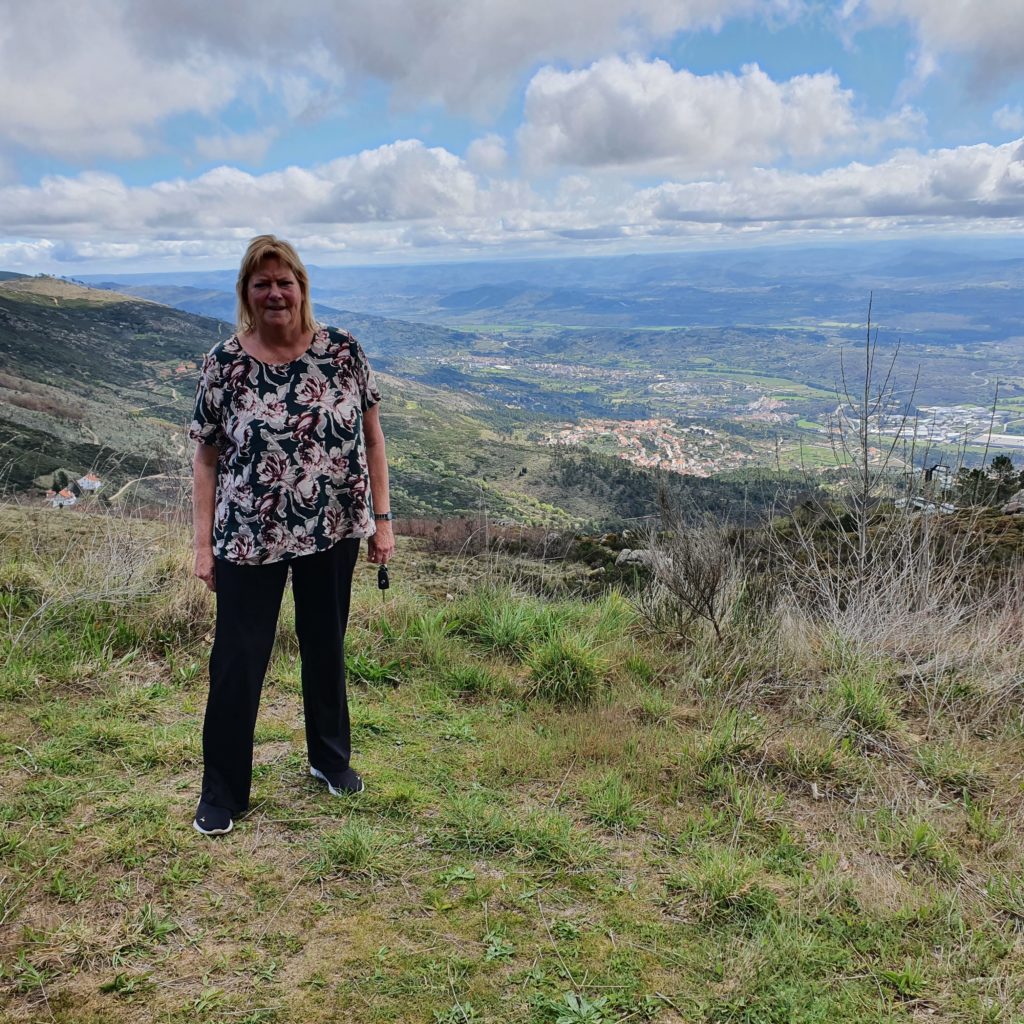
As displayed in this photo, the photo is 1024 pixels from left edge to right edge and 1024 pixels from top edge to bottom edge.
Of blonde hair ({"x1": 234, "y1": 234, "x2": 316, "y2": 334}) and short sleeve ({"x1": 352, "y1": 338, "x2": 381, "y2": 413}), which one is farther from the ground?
blonde hair ({"x1": 234, "y1": 234, "x2": 316, "y2": 334})

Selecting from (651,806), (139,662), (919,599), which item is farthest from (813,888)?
(139,662)

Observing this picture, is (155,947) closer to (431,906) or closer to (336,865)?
(336,865)

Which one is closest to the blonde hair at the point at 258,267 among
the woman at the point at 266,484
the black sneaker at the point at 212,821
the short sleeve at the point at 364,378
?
the woman at the point at 266,484

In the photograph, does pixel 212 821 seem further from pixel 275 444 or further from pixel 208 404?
Result: pixel 208 404

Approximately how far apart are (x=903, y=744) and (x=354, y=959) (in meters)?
2.50

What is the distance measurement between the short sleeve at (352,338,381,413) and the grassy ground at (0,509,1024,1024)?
4.80 feet

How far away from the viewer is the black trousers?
2279 mm

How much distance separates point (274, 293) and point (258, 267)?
11cm

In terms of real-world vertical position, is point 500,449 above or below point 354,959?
below

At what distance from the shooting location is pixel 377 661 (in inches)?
147

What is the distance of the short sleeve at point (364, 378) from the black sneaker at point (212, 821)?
1467 mm

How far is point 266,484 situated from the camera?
2221 mm

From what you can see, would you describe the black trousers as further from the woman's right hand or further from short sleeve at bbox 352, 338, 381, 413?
short sleeve at bbox 352, 338, 381, 413

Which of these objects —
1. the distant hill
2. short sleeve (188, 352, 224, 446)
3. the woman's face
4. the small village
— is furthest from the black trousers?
the small village
